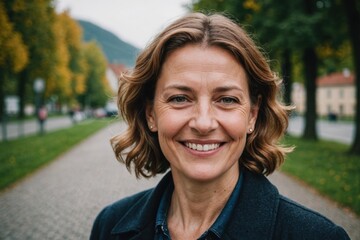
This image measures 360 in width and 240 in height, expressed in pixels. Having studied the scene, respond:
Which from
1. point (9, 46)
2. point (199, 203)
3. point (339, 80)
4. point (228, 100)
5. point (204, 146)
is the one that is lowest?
point (339, 80)

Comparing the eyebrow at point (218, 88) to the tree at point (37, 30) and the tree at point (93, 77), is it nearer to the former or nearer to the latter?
the tree at point (37, 30)

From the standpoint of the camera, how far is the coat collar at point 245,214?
1.75 meters

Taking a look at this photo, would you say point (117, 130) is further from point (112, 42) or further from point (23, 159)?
point (112, 42)

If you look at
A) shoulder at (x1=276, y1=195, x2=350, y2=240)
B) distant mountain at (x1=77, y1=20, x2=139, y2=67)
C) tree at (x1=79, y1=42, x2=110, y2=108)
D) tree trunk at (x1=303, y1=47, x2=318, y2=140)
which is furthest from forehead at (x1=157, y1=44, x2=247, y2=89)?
tree at (x1=79, y1=42, x2=110, y2=108)

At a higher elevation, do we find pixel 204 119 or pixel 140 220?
pixel 204 119

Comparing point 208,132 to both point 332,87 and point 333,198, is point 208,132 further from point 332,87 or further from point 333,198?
point 332,87

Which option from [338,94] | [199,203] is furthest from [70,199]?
[338,94]

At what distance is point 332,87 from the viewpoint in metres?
76.7

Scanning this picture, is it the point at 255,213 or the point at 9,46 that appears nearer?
the point at 255,213

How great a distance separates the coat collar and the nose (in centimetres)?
35

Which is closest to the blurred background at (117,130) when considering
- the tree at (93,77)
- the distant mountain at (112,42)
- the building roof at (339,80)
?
the distant mountain at (112,42)

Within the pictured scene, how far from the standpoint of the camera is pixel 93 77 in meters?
67.4

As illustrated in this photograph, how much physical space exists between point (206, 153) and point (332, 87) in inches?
3192

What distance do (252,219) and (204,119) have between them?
1.74 feet
